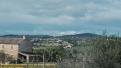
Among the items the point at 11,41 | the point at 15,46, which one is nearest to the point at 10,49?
the point at 15,46

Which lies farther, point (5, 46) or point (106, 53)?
point (5, 46)

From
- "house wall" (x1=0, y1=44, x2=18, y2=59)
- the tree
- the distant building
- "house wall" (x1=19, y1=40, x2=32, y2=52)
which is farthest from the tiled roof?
the tree

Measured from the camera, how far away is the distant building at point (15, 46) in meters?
107

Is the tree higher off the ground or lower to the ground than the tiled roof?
lower

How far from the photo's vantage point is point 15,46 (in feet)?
356

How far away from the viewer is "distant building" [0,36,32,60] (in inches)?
4230

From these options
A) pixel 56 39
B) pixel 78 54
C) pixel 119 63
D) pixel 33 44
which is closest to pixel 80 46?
pixel 78 54

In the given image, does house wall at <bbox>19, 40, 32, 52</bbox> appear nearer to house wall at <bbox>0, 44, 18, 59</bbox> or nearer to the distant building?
the distant building

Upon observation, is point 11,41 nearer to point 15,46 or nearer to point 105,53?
point 15,46

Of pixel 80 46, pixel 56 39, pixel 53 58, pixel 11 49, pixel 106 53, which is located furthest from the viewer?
pixel 11 49

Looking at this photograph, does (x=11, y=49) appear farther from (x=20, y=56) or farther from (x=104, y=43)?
(x=104, y=43)

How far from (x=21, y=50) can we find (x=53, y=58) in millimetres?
24930

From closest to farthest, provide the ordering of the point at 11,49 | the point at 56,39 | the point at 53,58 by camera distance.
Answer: the point at 53,58 < the point at 56,39 < the point at 11,49

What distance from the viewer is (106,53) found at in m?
43.3
